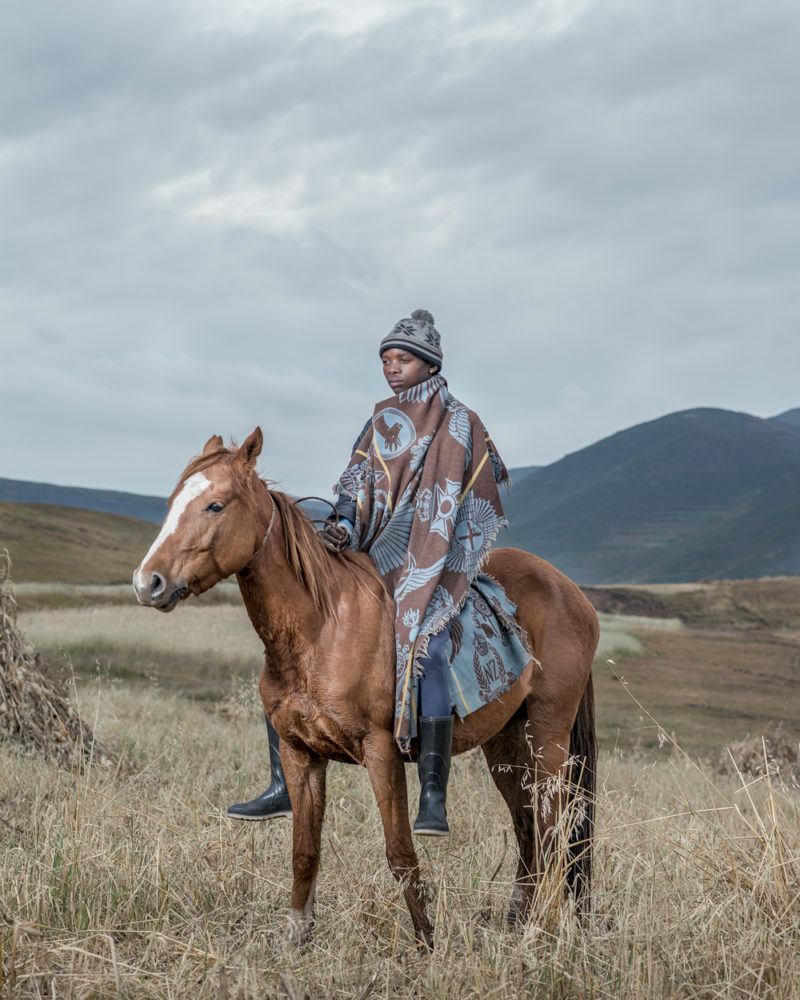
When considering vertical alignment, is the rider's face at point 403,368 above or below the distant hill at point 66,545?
above

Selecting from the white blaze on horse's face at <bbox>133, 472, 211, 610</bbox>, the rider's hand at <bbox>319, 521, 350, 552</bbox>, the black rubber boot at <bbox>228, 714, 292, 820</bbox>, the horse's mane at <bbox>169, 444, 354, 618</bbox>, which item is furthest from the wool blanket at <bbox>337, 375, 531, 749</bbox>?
the white blaze on horse's face at <bbox>133, 472, 211, 610</bbox>

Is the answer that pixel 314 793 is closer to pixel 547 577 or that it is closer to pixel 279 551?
pixel 279 551

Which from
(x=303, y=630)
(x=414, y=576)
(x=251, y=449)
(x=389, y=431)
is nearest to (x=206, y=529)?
(x=251, y=449)

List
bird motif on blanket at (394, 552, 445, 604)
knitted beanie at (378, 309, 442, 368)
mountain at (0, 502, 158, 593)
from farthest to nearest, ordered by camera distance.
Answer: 1. mountain at (0, 502, 158, 593)
2. knitted beanie at (378, 309, 442, 368)
3. bird motif on blanket at (394, 552, 445, 604)

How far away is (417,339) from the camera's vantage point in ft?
14.2

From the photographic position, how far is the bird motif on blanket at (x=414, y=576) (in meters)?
3.98

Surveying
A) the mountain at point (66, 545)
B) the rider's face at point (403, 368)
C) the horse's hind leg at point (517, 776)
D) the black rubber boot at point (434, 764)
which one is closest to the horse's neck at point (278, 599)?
the black rubber boot at point (434, 764)

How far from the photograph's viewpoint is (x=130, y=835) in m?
4.79

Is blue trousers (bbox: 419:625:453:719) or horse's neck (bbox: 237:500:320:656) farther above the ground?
horse's neck (bbox: 237:500:320:656)

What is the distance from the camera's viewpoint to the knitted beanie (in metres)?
4.32

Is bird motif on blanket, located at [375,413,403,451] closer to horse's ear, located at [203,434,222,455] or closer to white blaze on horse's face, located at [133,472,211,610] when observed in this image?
horse's ear, located at [203,434,222,455]

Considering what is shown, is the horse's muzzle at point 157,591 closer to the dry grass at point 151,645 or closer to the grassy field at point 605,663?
the grassy field at point 605,663

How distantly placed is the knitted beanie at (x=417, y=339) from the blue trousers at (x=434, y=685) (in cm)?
141

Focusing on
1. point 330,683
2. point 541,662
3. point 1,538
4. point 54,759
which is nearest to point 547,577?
point 541,662
